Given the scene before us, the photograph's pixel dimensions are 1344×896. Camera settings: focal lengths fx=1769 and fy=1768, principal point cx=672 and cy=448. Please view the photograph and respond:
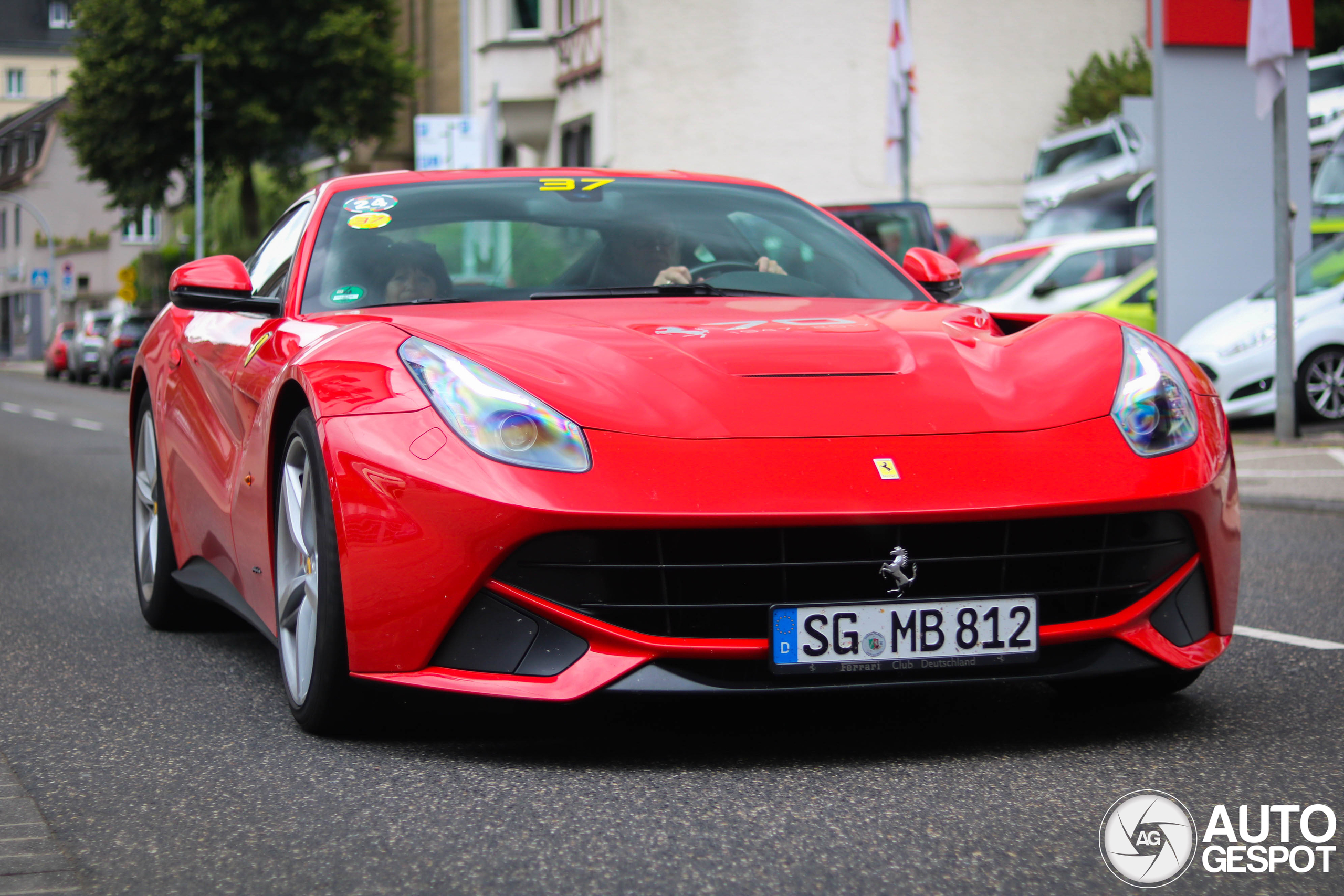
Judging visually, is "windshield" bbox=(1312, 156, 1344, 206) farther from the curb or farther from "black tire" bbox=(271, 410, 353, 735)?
"black tire" bbox=(271, 410, 353, 735)

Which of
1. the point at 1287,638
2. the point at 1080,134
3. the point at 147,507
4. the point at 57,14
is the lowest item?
the point at 1287,638

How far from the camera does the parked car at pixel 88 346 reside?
40.6 metres

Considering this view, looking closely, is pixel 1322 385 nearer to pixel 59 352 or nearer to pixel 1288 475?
pixel 1288 475

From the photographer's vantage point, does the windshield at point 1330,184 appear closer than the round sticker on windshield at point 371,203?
No

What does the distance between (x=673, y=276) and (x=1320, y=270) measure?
10875 millimetres

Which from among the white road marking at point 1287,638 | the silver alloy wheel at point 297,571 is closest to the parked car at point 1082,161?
the white road marking at point 1287,638

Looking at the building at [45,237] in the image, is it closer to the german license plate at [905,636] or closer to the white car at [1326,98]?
the white car at [1326,98]

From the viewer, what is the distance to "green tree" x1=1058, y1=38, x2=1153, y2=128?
110 feet

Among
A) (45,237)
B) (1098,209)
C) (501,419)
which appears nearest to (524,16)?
(1098,209)

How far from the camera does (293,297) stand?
4.47 metres

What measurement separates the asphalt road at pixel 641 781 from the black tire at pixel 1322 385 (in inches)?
368

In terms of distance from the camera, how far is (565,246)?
15.5ft

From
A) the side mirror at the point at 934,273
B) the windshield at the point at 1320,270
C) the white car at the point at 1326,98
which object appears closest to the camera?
the side mirror at the point at 934,273

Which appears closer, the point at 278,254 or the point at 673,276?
the point at 673,276
